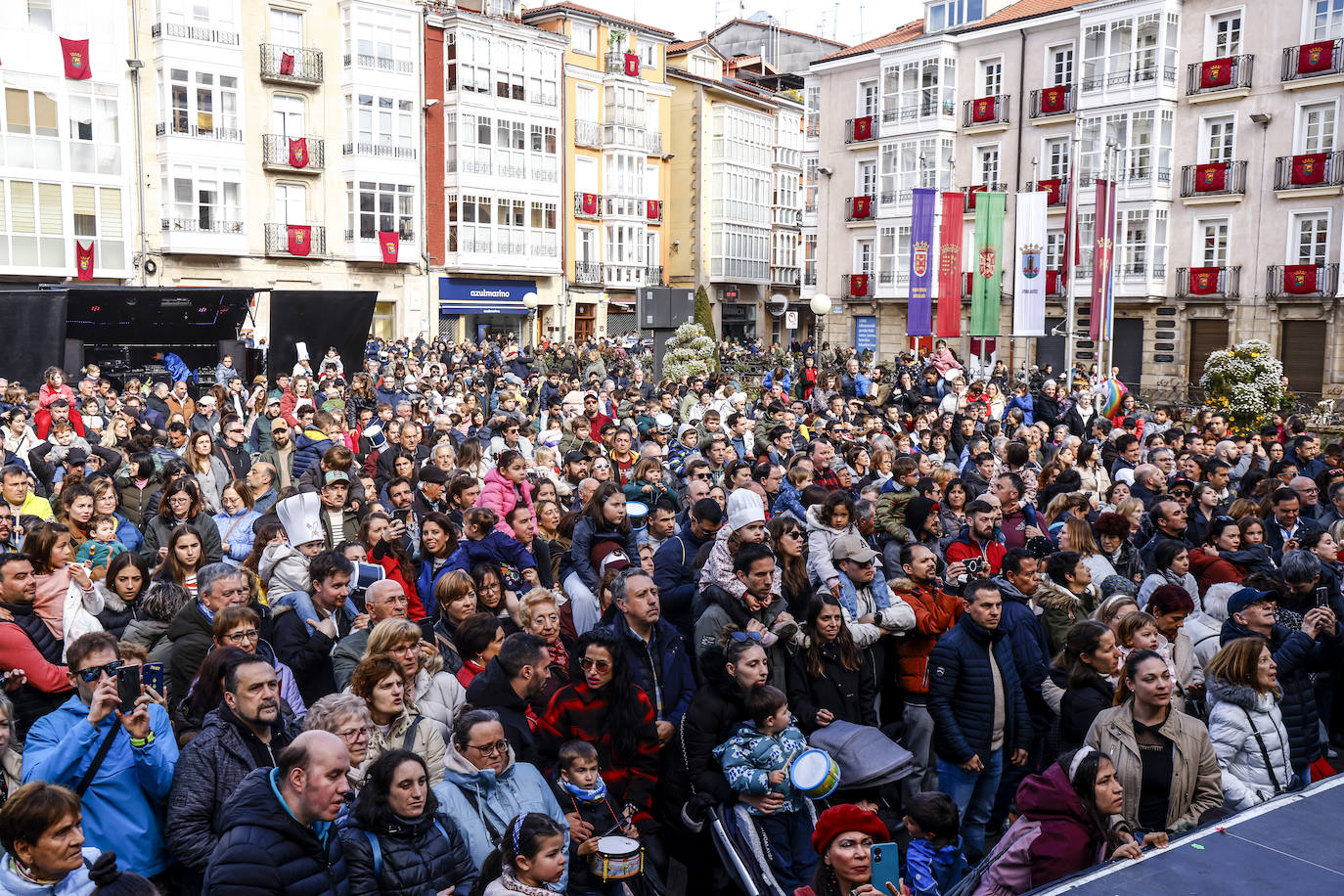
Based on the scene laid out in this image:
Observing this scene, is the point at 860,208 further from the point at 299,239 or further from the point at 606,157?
the point at 299,239

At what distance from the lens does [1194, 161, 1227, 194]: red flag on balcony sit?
33781mm

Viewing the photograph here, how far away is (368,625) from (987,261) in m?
28.4

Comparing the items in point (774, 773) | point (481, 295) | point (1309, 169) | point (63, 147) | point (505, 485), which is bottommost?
point (774, 773)

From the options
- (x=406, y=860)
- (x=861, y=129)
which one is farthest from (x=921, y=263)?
(x=406, y=860)

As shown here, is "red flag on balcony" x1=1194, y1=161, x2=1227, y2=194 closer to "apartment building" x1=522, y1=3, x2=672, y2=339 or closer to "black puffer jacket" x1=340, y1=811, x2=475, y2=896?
"apartment building" x1=522, y1=3, x2=672, y2=339

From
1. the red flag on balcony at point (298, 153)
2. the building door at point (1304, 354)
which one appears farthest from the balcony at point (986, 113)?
the red flag on balcony at point (298, 153)

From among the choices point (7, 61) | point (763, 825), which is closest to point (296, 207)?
point (7, 61)

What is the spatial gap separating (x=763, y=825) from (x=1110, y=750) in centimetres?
159

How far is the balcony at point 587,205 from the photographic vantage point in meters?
47.6

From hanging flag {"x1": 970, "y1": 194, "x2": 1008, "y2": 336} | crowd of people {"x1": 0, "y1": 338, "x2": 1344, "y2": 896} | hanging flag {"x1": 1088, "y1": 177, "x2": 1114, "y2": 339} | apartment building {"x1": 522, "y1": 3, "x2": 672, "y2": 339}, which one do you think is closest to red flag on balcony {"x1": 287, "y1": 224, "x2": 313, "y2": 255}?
apartment building {"x1": 522, "y1": 3, "x2": 672, "y2": 339}

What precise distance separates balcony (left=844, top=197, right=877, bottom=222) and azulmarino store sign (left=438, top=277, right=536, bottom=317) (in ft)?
41.9

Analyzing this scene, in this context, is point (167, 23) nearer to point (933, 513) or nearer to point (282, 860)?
point (933, 513)

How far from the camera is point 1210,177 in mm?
34031

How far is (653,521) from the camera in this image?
7320 mm
